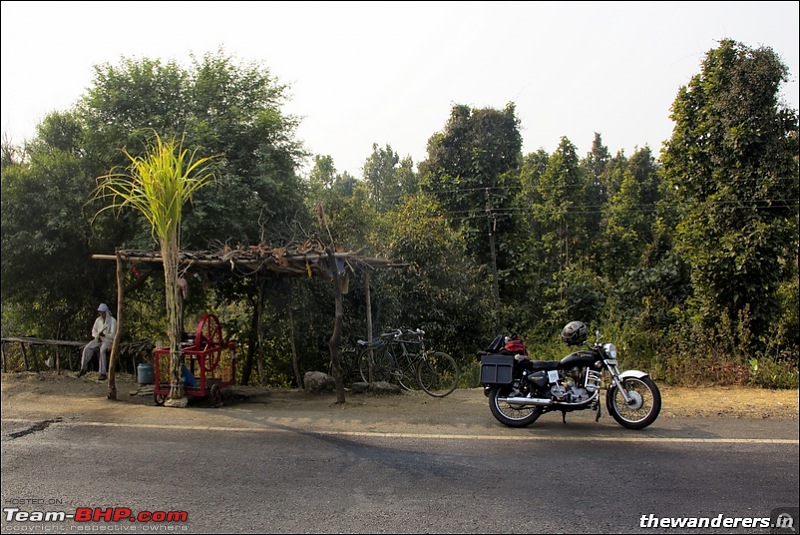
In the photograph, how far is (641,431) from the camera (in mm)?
7500

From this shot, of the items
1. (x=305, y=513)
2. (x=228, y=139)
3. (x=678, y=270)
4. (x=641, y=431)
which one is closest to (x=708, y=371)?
(x=641, y=431)

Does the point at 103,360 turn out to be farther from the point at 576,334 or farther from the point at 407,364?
the point at 576,334

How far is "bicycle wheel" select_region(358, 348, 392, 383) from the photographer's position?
11.6 m

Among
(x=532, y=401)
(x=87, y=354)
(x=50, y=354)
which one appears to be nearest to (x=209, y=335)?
(x=87, y=354)

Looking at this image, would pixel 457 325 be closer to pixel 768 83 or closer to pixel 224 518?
pixel 768 83

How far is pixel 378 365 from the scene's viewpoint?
38.1 ft

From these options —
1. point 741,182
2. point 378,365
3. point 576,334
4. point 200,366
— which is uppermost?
point 741,182

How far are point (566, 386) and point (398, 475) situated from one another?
297 cm

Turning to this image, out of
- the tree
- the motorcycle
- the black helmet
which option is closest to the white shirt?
the motorcycle

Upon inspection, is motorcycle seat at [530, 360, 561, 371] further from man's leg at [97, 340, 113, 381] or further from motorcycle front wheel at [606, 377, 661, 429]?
man's leg at [97, 340, 113, 381]

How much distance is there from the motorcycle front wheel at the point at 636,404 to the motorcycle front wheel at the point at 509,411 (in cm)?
92

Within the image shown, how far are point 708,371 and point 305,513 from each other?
8.98 meters

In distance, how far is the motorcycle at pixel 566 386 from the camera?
25.2 feet

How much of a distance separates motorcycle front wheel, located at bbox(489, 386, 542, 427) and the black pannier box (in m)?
0.15
